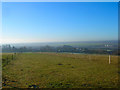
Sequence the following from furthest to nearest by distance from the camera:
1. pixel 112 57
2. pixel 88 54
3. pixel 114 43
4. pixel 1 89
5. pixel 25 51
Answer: pixel 25 51, pixel 88 54, pixel 112 57, pixel 114 43, pixel 1 89

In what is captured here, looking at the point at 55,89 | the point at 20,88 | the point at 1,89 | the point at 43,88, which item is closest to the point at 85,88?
the point at 55,89

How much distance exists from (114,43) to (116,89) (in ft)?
13.5

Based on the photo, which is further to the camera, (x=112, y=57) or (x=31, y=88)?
(x=112, y=57)

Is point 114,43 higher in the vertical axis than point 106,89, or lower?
higher

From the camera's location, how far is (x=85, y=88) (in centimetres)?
364

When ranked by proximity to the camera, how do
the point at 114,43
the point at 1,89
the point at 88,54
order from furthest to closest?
the point at 88,54
the point at 114,43
the point at 1,89

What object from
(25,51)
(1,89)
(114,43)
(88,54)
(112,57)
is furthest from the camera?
(25,51)

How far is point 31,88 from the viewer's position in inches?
142

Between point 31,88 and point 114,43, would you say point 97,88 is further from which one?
point 114,43

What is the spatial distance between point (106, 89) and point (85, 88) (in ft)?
2.29

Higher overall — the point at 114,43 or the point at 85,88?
the point at 114,43

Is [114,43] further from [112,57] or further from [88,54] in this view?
[88,54]

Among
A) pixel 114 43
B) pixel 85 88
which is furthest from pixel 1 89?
pixel 114 43

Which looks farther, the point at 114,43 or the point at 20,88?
the point at 114,43
